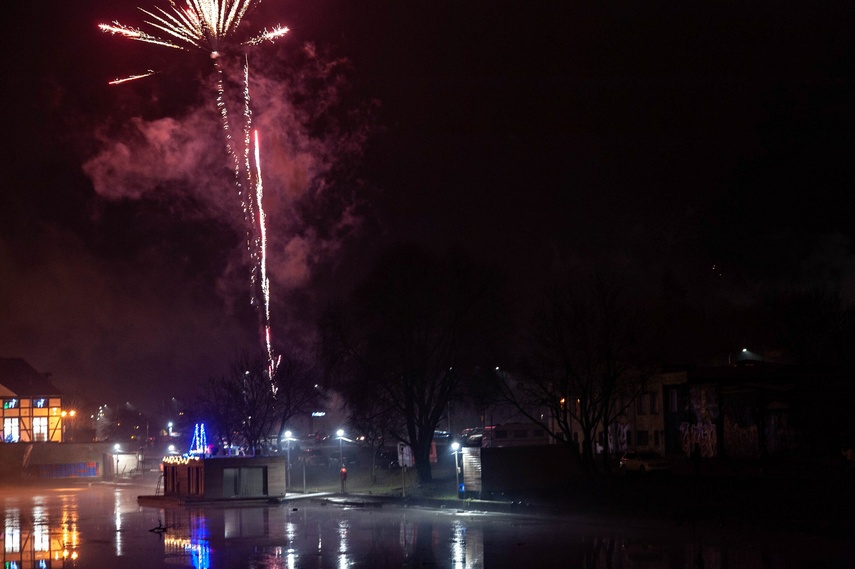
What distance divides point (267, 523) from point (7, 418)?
69936 millimetres

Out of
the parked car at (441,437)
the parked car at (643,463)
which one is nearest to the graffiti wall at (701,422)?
the parked car at (643,463)

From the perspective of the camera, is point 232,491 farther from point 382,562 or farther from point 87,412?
point 87,412

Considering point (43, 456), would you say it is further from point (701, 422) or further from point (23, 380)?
point (701, 422)

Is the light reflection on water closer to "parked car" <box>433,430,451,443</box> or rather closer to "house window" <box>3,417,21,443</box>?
"parked car" <box>433,430,451,443</box>

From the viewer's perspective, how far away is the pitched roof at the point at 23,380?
97438mm

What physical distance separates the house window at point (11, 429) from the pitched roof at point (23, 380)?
2527 millimetres

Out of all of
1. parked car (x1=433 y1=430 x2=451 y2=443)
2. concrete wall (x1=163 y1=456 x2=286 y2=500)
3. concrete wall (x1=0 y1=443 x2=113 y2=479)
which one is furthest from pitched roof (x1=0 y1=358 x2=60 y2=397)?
concrete wall (x1=163 y1=456 x2=286 y2=500)

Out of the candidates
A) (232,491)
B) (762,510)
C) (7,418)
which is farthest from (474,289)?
(7,418)

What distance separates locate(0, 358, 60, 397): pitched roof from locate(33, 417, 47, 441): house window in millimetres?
2500

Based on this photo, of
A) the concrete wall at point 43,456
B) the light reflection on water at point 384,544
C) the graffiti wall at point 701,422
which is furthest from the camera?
the concrete wall at point 43,456

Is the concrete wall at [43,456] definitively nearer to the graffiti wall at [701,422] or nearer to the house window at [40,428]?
the house window at [40,428]

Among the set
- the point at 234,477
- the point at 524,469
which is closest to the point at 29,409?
the point at 234,477

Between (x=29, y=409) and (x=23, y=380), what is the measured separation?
3852 millimetres

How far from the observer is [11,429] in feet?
316
